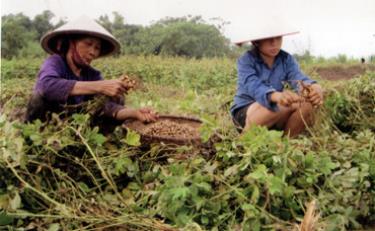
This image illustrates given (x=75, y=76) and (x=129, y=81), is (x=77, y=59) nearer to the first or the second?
(x=75, y=76)

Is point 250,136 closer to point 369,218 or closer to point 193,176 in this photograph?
point 193,176

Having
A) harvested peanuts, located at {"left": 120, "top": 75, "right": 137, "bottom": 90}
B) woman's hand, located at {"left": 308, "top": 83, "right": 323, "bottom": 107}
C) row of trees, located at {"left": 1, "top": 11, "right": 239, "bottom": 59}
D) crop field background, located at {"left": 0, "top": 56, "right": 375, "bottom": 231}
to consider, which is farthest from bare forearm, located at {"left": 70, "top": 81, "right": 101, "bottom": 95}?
row of trees, located at {"left": 1, "top": 11, "right": 239, "bottom": 59}

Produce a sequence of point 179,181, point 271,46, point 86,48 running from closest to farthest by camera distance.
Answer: point 179,181, point 86,48, point 271,46

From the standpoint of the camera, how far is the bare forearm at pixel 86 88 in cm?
233

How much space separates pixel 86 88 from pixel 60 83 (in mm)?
120

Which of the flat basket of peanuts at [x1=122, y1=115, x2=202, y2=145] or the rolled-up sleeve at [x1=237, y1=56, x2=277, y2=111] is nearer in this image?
the flat basket of peanuts at [x1=122, y1=115, x2=202, y2=145]

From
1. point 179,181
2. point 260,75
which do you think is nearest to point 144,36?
point 260,75

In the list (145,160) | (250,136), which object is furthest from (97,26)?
(250,136)

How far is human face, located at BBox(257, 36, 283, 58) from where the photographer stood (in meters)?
2.83

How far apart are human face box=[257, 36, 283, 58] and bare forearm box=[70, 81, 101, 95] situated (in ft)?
3.15

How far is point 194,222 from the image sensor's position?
1.59 m

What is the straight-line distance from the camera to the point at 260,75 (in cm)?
291

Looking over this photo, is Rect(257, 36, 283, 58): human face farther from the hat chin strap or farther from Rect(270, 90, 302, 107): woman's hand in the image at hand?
the hat chin strap

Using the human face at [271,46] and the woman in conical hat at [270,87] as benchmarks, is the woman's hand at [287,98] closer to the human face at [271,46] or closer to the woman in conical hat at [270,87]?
the woman in conical hat at [270,87]
